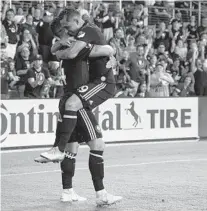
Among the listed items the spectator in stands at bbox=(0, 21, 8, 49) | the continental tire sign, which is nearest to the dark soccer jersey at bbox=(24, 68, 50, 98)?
the continental tire sign

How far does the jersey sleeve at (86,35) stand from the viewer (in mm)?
8086

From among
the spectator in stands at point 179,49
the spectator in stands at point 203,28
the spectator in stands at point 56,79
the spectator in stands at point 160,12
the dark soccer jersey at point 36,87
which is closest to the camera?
the dark soccer jersey at point 36,87

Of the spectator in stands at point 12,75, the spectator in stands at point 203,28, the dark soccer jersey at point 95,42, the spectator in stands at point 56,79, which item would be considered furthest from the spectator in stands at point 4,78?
the spectator in stands at point 203,28

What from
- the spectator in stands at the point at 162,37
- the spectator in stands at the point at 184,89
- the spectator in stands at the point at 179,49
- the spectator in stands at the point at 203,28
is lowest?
the spectator in stands at the point at 184,89

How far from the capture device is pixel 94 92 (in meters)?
8.28

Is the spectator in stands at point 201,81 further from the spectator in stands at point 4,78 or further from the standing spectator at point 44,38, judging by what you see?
the spectator in stands at point 4,78

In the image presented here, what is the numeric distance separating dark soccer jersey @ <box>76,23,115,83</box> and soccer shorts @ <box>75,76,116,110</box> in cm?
8

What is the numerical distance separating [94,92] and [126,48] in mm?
13073

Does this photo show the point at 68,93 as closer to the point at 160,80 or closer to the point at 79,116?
the point at 79,116

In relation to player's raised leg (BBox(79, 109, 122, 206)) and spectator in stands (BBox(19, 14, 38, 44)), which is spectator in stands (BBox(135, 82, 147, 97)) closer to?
spectator in stands (BBox(19, 14, 38, 44))

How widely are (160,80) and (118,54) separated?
5.03 feet

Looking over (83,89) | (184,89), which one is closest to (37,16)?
(184,89)

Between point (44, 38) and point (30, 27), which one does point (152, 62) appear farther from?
point (30, 27)

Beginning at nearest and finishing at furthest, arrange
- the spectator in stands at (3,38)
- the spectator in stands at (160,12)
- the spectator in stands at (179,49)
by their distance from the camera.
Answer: the spectator in stands at (3,38) → the spectator in stands at (179,49) → the spectator in stands at (160,12)
